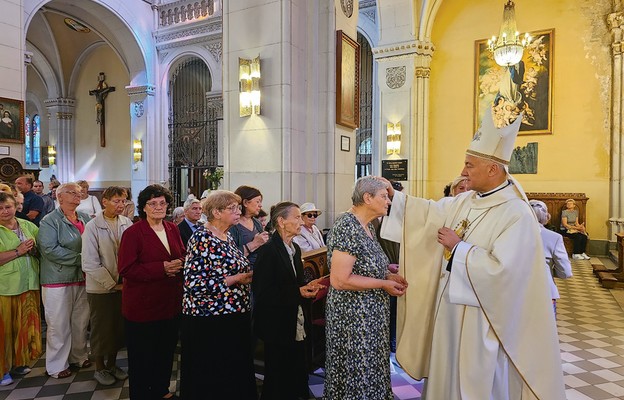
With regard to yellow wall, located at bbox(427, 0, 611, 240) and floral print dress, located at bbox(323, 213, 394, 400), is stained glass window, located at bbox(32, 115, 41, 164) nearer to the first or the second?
yellow wall, located at bbox(427, 0, 611, 240)

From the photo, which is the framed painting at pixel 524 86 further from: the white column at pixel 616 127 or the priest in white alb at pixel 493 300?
the priest in white alb at pixel 493 300

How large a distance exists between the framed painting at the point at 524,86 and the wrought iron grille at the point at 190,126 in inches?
362

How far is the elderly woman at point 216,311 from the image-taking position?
9.06ft

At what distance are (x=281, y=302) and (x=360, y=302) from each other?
1.98ft

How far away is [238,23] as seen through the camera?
6031 millimetres

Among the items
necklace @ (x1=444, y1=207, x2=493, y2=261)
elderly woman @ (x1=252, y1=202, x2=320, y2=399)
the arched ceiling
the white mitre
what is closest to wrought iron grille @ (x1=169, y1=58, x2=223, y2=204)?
the arched ceiling

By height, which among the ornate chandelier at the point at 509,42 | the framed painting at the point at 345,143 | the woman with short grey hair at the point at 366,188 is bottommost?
the woman with short grey hair at the point at 366,188

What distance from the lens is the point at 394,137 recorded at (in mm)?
11625

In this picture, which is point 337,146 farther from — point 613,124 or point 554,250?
point 613,124

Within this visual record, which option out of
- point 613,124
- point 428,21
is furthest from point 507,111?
point 428,21

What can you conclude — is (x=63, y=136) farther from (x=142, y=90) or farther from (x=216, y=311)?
(x=216, y=311)

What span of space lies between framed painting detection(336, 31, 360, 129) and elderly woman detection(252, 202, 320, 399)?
357cm

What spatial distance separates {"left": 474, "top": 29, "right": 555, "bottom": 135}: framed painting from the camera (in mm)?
11117

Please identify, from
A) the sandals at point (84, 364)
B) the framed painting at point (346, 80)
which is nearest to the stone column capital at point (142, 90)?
the framed painting at point (346, 80)
